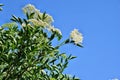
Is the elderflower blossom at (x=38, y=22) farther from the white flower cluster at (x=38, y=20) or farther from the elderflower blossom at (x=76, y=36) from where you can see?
the elderflower blossom at (x=76, y=36)

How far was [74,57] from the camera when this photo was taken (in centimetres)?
768

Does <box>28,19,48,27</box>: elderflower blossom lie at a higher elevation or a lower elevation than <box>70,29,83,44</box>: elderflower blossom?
lower

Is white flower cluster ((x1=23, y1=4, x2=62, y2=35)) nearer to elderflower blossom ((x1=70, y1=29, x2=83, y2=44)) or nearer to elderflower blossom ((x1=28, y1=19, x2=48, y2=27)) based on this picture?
elderflower blossom ((x1=28, y1=19, x2=48, y2=27))

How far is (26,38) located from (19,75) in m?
0.68

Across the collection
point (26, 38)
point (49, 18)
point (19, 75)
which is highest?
point (49, 18)

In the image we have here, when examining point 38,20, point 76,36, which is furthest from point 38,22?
point 76,36

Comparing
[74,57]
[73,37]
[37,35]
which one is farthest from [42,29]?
[74,57]

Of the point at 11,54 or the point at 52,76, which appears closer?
the point at 11,54

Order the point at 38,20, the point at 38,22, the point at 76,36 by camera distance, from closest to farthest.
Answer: the point at 38,22 → the point at 38,20 → the point at 76,36

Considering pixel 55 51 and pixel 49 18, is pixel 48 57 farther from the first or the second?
pixel 49 18

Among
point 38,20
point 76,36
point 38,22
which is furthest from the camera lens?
point 76,36

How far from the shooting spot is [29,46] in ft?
21.3

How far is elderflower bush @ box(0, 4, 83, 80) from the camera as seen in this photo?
21.3ft

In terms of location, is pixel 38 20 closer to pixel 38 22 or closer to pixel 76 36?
pixel 38 22
